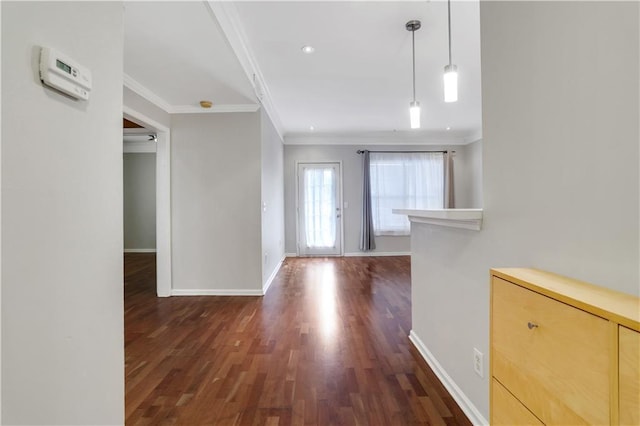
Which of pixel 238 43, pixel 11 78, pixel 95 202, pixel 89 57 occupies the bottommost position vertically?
pixel 95 202

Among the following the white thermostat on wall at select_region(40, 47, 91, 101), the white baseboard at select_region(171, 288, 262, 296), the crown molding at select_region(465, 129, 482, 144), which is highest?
the crown molding at select_region(465, 129, 482, 144)

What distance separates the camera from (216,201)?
331 cm

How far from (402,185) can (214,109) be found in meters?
4.03

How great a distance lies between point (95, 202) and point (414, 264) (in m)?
1.95

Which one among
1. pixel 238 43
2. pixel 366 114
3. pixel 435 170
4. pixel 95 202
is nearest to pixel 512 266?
pixel 95 202

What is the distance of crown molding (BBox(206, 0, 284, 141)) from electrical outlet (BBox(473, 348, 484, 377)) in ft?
8.06

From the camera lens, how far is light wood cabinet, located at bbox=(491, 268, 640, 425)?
515 millimetres

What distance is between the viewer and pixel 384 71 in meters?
2.91

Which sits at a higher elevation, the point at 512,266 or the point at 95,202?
the point at 95,202

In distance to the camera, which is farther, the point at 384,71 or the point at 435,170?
the point at 435,170

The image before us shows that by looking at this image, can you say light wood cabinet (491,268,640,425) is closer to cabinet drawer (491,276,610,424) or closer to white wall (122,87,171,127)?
cabinet drawer (491,276,610,424)

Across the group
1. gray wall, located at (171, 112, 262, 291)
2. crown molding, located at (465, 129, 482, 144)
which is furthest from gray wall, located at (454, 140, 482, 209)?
gray wall, located at (171, 112, 262, 291)

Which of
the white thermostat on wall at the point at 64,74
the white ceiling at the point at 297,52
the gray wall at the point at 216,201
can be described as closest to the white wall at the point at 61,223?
the white thermostat on wall at the point at 64,74

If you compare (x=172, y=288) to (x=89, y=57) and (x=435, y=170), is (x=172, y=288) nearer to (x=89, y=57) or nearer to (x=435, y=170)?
(x=89, y=57)
